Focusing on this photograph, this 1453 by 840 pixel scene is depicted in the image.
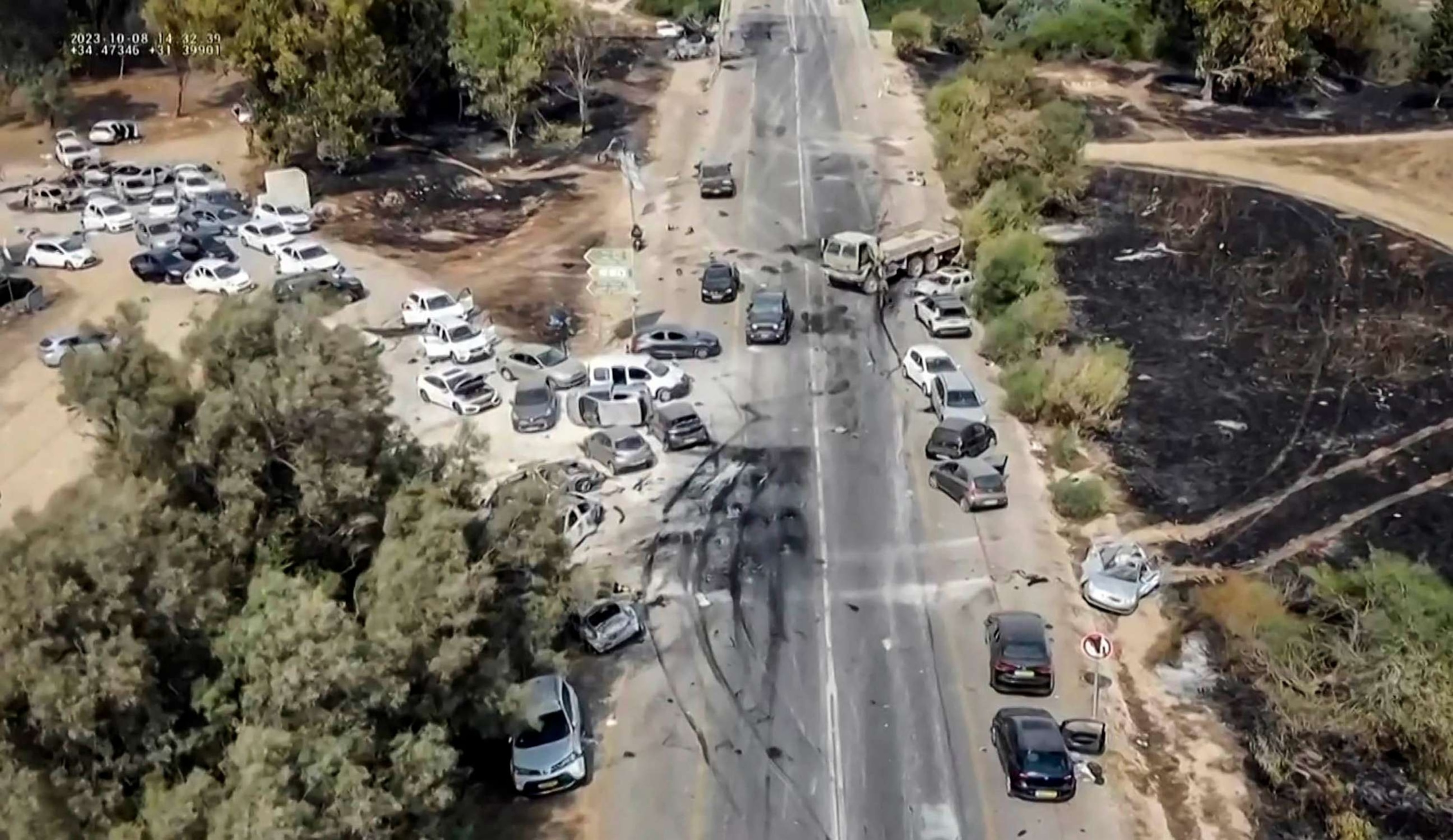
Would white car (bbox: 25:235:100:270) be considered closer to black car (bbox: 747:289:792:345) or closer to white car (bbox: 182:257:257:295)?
white car (bbox: 182:257:257:295)

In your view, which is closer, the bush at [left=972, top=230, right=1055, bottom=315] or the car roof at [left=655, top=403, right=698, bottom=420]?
the car roof at [left=655, top=403, right=698, bottom=420]

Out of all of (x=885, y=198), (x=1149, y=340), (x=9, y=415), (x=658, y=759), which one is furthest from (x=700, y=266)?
(x=658, y=759)

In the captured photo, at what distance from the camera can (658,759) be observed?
25.9 metres

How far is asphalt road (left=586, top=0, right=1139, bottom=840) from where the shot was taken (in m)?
24.6

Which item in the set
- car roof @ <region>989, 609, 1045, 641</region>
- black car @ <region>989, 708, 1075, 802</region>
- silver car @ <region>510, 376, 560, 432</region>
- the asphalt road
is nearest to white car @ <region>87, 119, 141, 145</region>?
the asphalt road

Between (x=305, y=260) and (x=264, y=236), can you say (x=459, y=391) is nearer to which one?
Answer: (x=305, y=260)

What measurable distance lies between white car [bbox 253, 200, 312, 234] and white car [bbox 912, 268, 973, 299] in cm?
2567

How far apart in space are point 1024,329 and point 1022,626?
1661cm

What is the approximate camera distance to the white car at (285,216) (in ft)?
178

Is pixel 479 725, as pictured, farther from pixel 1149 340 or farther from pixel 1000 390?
pixel 1149 340

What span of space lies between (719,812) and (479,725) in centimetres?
486

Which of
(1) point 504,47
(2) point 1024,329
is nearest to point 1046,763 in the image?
(2) point 1024,329

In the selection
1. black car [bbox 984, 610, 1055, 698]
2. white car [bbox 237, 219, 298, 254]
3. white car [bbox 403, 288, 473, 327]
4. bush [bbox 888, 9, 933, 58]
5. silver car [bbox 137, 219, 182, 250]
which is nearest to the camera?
black car [bbox 984, 610, 1055, 698]

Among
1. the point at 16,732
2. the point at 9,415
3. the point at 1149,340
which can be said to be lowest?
the point at 9,415
